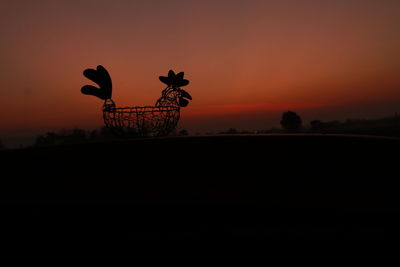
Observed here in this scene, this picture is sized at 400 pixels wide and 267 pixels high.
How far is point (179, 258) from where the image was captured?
0.57 meters

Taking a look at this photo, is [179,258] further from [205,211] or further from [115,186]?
[115,186]

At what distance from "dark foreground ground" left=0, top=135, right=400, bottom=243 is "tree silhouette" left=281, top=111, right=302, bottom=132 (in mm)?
512

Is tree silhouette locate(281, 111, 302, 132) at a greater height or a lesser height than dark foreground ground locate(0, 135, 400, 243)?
greater

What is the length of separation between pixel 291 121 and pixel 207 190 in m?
0.78

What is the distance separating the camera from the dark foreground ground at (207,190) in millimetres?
636

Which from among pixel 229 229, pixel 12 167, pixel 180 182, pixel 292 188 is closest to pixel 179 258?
pixel 229 229

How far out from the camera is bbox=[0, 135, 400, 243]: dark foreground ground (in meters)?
0.64

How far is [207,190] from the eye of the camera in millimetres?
759

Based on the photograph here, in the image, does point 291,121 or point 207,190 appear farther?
point 291,121

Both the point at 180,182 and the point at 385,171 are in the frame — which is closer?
the point at 385,171

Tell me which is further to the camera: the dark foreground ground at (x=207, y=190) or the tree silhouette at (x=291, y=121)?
the tree silhouette at (x=291, y=121)

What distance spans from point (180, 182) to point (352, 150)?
1.74 feet

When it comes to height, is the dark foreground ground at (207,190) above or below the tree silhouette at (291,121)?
below

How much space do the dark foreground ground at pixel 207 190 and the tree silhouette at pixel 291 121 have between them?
51 centimetres
